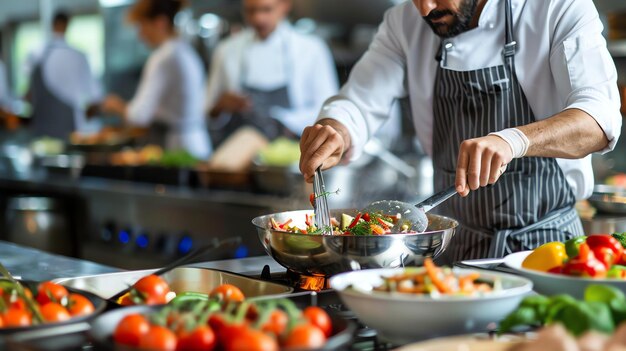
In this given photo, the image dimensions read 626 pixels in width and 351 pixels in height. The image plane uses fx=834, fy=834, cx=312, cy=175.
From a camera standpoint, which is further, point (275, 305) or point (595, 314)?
point (275, 305)

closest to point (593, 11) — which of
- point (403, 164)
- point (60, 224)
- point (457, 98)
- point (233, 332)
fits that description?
Result: point (457, 98)

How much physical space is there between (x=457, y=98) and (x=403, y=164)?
7.82 feet

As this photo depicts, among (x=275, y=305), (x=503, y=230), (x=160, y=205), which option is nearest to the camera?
(x=275, y=305)

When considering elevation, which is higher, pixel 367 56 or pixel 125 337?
pixel 367 56

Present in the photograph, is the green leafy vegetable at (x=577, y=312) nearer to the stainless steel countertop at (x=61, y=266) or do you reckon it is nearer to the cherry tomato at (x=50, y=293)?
the cherry tomato at (x=50, y=293)

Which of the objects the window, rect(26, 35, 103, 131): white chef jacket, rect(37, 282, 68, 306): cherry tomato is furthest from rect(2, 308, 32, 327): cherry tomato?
the window

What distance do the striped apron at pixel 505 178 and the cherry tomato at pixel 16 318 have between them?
1458 millimetres

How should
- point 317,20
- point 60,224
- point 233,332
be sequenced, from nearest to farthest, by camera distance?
point 233,332 → point 60,224 → point 317,20

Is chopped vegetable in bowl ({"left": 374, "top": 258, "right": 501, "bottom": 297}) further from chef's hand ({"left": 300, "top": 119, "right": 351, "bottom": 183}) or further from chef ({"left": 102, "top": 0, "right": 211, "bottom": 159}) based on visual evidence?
chef ({"left": 102, "top": 0, "right": 211, "bottom": 159})

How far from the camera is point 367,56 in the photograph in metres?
2.66

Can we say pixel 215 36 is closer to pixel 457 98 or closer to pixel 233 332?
pixel 457 98

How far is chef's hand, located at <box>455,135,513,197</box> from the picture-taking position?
1.85m

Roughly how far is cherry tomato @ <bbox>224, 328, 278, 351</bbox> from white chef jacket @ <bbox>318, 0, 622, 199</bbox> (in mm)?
1265

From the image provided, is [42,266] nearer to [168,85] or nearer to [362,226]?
[362,226]
